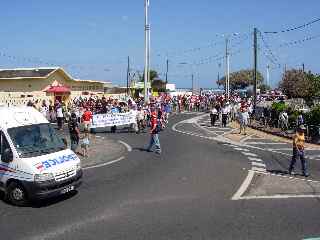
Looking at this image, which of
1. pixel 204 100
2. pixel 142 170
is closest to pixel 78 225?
pixel 142 170

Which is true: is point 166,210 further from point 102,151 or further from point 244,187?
point 102,151

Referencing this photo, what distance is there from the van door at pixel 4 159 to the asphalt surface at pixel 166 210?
647mm

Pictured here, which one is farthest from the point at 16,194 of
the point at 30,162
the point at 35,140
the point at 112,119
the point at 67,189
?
the point at 112,119

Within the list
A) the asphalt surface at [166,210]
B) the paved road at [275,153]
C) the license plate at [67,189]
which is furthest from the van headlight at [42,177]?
the paved road at [275,153]

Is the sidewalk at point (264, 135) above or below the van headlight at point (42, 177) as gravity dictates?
below

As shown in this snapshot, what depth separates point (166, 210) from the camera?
1077cm

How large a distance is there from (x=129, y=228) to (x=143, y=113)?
20237 millimetres

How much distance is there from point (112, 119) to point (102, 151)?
9.34 meters

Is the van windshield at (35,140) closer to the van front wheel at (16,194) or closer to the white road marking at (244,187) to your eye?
the van front wheel at (16,194)

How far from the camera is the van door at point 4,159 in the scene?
11523 mm

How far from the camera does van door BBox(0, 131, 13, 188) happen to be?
37.8ft

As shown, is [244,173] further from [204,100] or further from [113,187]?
[204,100]

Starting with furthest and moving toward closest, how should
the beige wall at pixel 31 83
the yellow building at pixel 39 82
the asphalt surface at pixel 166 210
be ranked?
the beige wall at pixel 31 83, the yellow building at pixel 39 82, the asphalt surface at pixel 166 210

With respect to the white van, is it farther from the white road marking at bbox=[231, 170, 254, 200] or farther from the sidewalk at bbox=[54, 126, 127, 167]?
the sidewalk at bbox=[54, 126, 127, 167]
